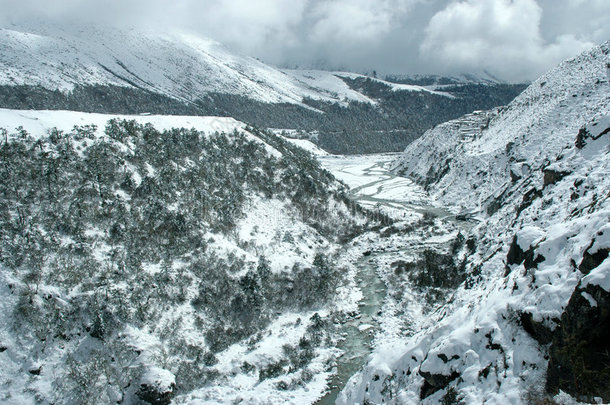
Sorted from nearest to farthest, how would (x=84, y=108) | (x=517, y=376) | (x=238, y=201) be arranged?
(x=517, y=376) → (x=238, y=201) → (x=84, y=108)

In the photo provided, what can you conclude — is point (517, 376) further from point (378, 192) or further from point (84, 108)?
point (84, 108)

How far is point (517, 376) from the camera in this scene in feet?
41.2

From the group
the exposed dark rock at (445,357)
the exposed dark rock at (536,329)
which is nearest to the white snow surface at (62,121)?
the exposed dark rock at (445,357)

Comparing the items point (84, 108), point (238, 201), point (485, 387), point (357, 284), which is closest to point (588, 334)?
point (485, 387)

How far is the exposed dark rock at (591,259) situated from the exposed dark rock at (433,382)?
19.5 feet

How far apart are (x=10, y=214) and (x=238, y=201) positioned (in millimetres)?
23404

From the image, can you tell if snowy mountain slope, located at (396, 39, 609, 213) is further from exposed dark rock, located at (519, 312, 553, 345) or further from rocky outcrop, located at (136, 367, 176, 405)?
rocky outcrop, located at (136, 367, 176, 405)

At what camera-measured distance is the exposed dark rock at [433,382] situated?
47.4ft

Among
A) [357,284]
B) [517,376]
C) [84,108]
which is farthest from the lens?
[84,108]

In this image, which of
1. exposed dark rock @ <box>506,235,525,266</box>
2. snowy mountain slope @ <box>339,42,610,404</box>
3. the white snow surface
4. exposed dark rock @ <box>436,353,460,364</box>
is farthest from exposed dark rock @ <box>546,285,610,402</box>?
the white snow surface

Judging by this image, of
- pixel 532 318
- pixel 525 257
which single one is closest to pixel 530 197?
pixel 525 257

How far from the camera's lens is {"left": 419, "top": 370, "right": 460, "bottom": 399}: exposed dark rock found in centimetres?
1444

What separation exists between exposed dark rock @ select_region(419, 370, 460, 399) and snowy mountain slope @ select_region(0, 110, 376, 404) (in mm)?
10847

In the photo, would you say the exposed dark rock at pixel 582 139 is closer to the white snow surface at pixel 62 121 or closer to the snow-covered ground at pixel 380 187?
the snow-covered ground at pixel 380 187
